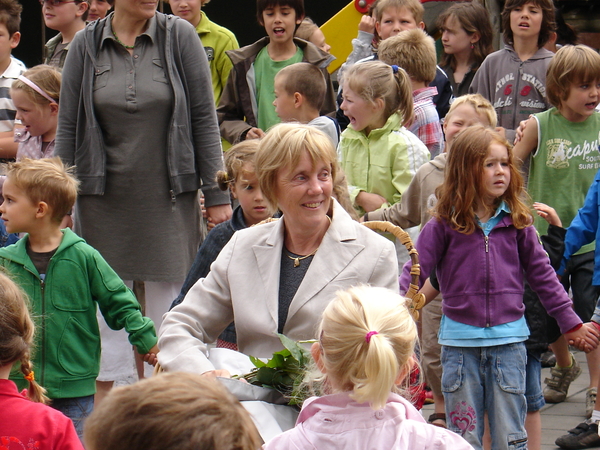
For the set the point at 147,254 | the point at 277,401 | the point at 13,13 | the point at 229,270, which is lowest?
the point at 147,254

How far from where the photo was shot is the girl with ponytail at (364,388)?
2.38m

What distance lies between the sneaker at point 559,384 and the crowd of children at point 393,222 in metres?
0.01

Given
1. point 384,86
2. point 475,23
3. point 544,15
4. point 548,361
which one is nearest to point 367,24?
point 475,23

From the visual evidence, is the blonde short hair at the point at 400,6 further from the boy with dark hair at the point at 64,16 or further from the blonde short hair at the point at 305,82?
the boy with dark hair at the point at 64,16

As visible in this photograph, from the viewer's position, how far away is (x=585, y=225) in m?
5.10

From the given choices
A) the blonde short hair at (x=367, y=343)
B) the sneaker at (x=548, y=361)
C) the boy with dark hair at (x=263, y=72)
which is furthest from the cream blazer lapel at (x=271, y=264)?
the sneaker at (x=548, y=361)

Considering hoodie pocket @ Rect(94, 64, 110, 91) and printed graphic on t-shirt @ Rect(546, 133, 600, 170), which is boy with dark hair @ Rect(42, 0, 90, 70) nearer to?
hoodie pocket @ Rect(94, 64, 110, 91)

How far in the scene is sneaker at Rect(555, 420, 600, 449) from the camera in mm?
4859

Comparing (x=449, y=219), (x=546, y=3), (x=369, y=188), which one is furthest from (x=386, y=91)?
(x=546, y=3)

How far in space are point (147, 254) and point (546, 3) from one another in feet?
11.3

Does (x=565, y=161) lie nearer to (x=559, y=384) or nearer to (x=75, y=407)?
(x=559, y=384)

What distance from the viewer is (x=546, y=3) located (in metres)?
6.70

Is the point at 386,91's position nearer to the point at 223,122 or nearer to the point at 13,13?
the point at 223,122

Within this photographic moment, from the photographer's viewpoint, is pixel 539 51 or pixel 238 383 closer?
pixel 238 383
